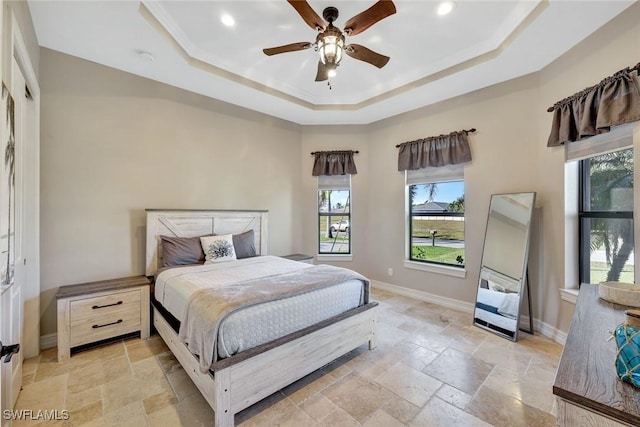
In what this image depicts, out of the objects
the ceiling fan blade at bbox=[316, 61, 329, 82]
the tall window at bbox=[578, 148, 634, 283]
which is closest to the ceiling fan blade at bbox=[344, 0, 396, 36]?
the ceiling fan blade at bbox=[316, 61, 329, 82]

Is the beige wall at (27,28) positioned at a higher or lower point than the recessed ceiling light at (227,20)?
lower

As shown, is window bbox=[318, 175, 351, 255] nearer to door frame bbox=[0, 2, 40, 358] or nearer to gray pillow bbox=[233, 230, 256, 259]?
gray pillow bbox=[233, 230, 256, 259]

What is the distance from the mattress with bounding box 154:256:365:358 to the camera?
1.85 meters

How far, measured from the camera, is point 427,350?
2.69m

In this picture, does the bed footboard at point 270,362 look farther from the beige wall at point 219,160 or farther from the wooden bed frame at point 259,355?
the beige wall at point 219,160

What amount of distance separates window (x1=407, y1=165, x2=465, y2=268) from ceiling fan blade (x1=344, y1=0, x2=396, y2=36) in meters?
2.39

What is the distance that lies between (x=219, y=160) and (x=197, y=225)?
3.23 feet

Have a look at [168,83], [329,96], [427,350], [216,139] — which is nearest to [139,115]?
[168,83]

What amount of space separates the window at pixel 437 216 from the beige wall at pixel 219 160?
0.18 m

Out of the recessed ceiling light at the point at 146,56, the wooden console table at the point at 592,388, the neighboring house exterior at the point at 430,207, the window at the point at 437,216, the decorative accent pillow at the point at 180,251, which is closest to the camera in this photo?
the wooden console table at the point at 592,388

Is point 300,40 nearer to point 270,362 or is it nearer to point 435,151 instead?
point 435,151

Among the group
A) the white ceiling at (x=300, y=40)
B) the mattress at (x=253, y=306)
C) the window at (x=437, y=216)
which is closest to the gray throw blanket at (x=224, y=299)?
the mattress at (x=253, y=306)

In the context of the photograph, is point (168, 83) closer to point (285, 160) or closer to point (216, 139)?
point (216, 139)

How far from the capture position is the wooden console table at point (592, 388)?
0.82 m
